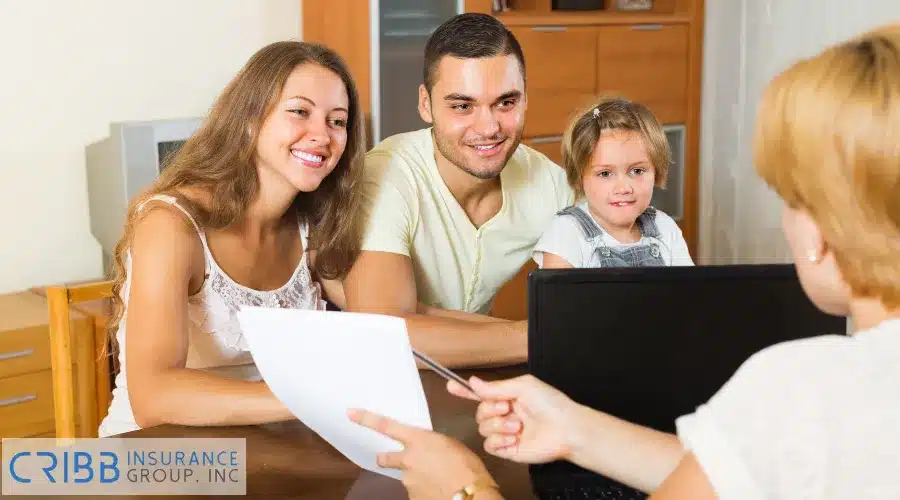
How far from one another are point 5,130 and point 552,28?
197 cm

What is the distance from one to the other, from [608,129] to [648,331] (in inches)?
28.4

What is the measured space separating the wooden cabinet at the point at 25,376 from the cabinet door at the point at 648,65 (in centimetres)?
230

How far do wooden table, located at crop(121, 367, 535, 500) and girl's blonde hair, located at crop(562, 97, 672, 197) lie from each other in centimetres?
66

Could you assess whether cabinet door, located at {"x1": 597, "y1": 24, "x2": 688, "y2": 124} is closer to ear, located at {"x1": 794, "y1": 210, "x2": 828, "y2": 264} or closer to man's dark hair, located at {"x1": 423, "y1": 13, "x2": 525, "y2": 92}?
man's dark hair, located at {"x1": 423, "y1": 13, "x2": 525, "y2": 92}

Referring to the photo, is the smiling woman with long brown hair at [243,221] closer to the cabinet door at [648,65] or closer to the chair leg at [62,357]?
the chair leg at [62,357]

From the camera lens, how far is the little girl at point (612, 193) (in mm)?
1984

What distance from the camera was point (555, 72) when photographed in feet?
13.0

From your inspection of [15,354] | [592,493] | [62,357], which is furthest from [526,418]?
[15,354]

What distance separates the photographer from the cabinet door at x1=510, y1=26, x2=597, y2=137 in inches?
154

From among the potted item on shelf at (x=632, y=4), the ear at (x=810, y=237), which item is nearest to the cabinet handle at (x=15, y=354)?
the ear at (x=810, y=237)

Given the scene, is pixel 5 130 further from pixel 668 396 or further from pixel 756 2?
pixel 756 2

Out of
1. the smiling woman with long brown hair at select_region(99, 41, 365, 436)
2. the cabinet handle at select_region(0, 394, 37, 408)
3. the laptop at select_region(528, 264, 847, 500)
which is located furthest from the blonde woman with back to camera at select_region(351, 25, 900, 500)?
the cabinet handle at select_region(0, 394, 37, 408)

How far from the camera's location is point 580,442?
1.26 m

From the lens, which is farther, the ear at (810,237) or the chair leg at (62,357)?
the chair leg at (62,357)
